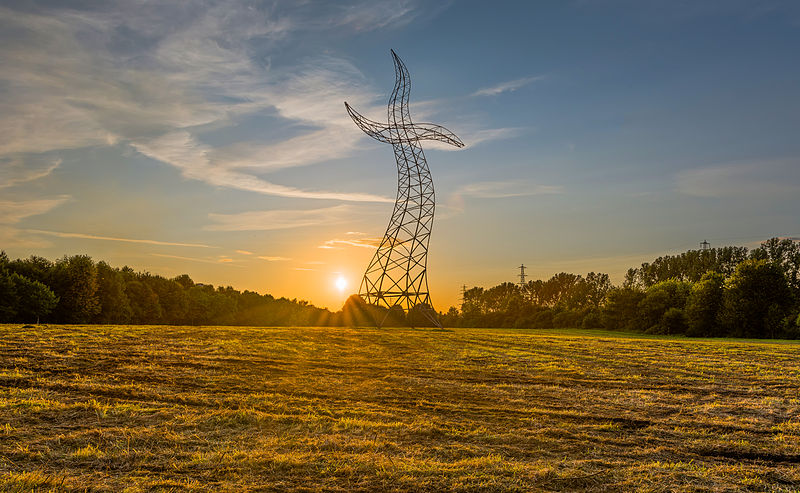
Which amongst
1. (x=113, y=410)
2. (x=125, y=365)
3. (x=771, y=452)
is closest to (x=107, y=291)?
(x=125, y=365)

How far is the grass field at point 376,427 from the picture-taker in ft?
21.4

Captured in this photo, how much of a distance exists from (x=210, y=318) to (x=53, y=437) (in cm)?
7825

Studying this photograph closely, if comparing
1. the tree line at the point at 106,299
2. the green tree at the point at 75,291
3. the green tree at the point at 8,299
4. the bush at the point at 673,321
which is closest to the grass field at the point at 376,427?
the tree line at the point at 106,299

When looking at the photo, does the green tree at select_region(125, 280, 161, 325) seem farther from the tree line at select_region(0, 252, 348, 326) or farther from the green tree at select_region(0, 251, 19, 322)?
the green tree at select_region(0, 251, 19, 322)

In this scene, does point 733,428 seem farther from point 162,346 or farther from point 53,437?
point 162,346

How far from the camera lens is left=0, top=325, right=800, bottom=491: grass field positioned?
6.53 meters

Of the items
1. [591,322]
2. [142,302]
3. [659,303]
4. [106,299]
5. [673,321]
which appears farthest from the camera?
[591,322]

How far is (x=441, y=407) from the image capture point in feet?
34.0

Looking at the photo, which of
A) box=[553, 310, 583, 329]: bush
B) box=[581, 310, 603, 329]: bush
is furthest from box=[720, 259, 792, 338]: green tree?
box=[553, 310, 583, 329]: bush

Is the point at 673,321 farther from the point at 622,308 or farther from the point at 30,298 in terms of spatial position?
the point at 30,298

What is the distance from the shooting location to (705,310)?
58.9 meters

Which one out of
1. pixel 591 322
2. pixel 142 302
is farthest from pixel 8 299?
pixel 591 322

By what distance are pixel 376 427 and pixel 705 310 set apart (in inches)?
2484

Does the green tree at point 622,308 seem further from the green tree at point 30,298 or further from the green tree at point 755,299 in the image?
the green tree at point 30,298
